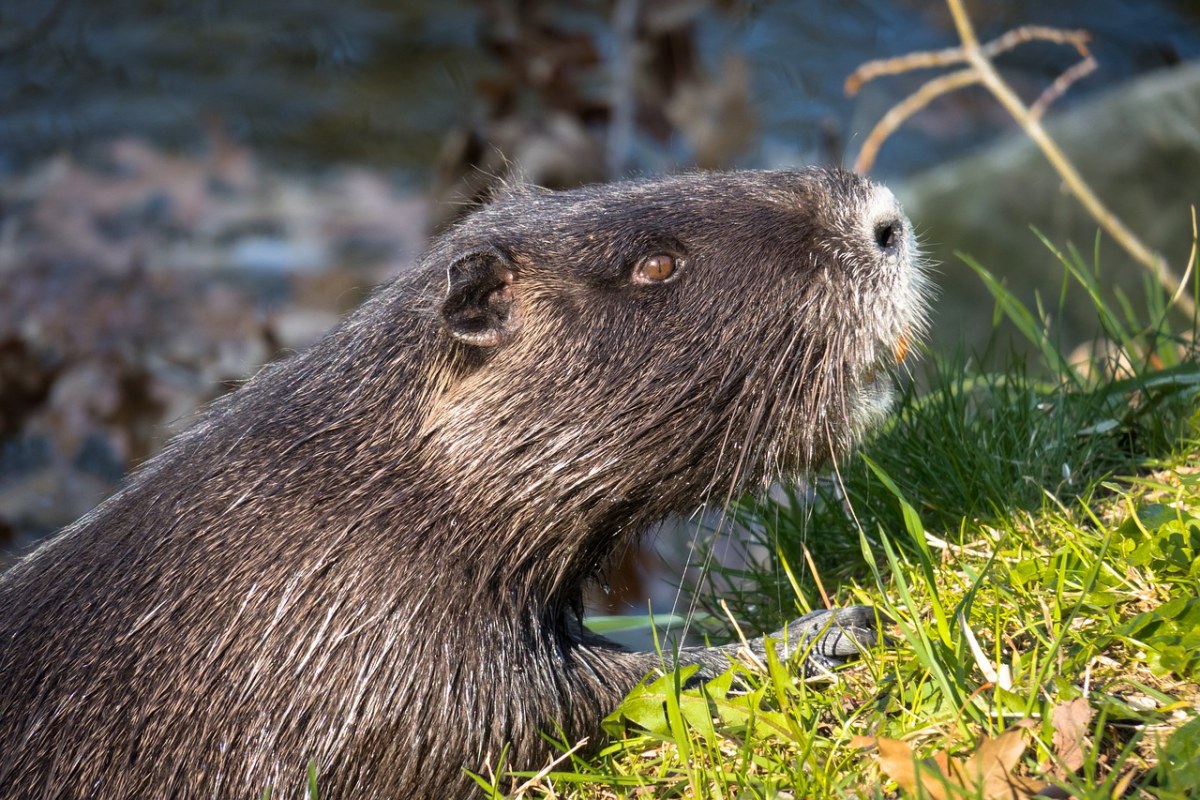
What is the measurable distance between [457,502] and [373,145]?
1129cm

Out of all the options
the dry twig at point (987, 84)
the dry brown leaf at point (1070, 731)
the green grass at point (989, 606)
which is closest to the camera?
the dry brown leaf at point (1070, 731)

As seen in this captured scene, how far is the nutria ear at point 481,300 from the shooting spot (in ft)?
11.0

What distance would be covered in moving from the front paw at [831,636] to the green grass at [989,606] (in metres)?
0.05

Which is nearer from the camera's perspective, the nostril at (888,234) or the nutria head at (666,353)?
the nutria head at (666,353)

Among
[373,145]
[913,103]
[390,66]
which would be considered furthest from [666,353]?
[390,66]

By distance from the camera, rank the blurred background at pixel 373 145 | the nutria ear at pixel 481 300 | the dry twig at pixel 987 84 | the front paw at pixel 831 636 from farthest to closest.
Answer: the blurred background at pixel 373 145, the dry twig at pixel 987 84, the nutria ear at pixel 481 300, the front paw at pixel 831 636

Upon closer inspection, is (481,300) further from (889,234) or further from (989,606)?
(989,606)

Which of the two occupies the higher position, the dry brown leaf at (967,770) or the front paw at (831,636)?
the dry brown leaf at (967,770)

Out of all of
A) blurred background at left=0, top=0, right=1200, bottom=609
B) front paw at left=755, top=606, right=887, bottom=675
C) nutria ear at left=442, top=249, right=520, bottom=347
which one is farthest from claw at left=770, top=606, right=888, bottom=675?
blurred background at left=0, top=0, right=1200, bottom=609

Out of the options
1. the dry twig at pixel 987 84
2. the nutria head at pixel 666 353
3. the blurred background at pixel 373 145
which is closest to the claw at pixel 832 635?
the nutria head at pixel 666 353

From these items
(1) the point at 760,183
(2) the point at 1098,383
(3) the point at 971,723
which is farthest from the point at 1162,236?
(3) the point at 971,723

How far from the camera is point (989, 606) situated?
3.15m

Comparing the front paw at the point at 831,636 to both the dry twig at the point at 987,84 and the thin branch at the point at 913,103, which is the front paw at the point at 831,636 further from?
the thin branch at the point at 913,103

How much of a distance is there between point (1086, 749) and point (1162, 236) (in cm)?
697
